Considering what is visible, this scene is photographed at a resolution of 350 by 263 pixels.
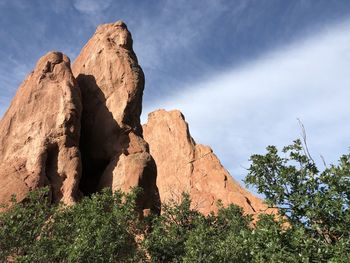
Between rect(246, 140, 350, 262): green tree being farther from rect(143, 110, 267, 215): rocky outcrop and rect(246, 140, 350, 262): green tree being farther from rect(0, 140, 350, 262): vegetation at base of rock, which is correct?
rect(143, 110, 267, 215): rocky outcrop

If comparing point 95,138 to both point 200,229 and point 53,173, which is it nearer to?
point 53,173

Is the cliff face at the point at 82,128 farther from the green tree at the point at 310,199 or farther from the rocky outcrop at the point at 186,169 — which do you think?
the rocky outcrop at the point at 186,169

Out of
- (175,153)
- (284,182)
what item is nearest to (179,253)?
(284,182)

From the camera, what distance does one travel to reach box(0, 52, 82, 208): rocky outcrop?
2670 cm

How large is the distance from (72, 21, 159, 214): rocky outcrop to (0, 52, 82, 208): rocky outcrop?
3.06m

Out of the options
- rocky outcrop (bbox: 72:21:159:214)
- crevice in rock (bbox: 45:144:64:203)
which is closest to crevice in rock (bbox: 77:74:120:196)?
rocky outcrop (bbox: 72:21:159:214)

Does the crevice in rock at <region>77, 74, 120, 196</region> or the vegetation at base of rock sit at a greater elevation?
the crevice in rock at <region>77, 74, 120, 196</region>

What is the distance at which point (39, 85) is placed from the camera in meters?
31.6

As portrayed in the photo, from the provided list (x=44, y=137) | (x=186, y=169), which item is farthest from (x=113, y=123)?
(x=186, y=169)

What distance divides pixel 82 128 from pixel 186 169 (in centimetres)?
3967

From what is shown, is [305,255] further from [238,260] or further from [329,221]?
[238,260]

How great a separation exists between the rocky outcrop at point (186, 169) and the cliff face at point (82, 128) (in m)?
31.0

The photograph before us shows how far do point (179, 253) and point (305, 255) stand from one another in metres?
14.5

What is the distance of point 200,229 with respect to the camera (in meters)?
21.7
